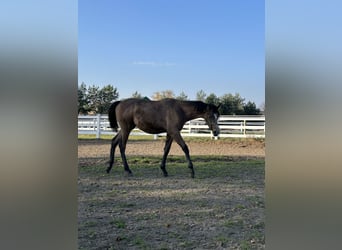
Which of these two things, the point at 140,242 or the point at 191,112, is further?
the point at 191,112

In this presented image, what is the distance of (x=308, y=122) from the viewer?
0.56 metres

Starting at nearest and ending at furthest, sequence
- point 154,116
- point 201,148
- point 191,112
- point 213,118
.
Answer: point 213,118 → point 191,112 → point 154,116 → point 201,148

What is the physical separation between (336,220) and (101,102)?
7.69 metres

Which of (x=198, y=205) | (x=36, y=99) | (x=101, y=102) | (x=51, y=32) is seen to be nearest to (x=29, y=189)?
(x=36, y=99)

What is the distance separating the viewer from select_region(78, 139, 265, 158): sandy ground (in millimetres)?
5957

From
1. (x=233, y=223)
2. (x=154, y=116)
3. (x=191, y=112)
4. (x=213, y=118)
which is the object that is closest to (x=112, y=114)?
(x=154, y=116)

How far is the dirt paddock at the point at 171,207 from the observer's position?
65.6 inches

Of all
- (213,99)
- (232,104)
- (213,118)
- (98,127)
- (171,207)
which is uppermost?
(213,99)

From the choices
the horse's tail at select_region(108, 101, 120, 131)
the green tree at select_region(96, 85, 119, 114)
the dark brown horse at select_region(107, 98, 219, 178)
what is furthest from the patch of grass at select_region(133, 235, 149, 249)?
the green tree at select_region(96, 85, 119, 114)

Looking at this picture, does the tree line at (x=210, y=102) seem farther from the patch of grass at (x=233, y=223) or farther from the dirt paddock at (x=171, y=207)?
the patch of grass at (x=233, y=223)

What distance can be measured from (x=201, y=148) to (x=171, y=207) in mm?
4507

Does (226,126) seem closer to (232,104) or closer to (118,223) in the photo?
(232,104)

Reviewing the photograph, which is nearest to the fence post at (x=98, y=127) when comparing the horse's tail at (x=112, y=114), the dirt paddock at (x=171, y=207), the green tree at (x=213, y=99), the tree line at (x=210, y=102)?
the tree line at (x=210, y=102)

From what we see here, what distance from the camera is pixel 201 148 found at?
6848 millimetres
